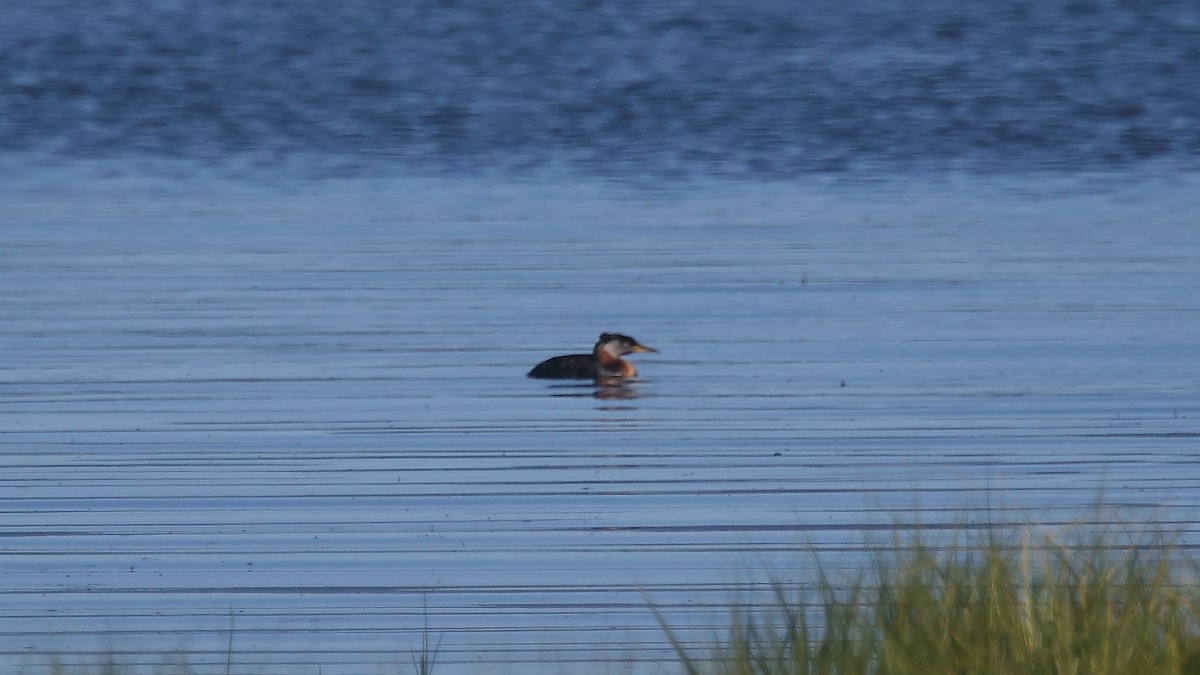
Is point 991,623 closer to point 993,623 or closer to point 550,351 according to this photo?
point 993,623

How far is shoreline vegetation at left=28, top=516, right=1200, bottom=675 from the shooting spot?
20.7 ft

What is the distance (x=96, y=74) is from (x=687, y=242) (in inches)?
848

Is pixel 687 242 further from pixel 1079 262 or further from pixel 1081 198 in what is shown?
pixel 1081 198

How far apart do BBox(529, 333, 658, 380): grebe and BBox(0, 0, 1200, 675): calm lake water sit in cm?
17

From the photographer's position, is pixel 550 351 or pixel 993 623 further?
pixel 550 351

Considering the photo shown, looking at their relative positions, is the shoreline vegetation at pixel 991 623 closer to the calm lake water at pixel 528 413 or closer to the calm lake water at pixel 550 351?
the calm lake water at pixel 550 351

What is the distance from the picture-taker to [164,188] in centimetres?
2697

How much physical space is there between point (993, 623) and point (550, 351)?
9286mm

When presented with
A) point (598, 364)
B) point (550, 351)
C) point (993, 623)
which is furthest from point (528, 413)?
point (993, 623)

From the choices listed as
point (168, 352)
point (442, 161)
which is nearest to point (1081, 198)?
point (442, 161)

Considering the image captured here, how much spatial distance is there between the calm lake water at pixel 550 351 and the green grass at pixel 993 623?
34 cm

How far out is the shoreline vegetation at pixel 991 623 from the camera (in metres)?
6.31

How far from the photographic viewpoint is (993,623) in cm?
648

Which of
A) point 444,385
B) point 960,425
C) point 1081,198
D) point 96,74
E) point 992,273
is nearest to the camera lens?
point 960,425
